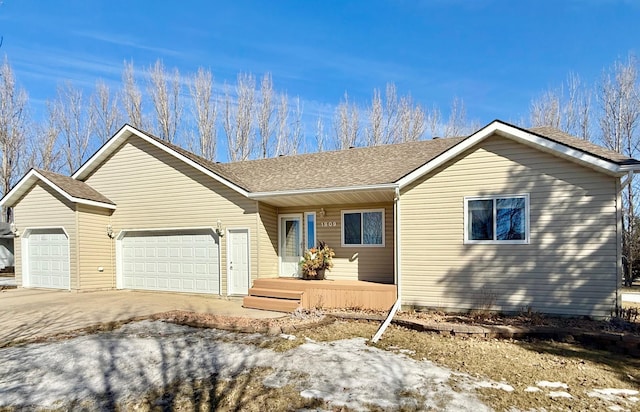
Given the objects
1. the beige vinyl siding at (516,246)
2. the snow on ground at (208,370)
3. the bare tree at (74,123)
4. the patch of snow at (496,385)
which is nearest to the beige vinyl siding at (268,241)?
the beige vinyl siding at (516,246)

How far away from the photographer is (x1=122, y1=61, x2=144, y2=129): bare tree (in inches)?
992

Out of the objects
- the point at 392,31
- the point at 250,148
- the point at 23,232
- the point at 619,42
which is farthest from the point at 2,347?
the point at 619,42

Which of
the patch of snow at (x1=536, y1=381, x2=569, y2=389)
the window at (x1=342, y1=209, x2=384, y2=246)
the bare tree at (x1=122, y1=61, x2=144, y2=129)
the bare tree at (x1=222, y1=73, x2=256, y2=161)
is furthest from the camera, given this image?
the bare tree at (x1=222, y1=73, x2=256, y2=161)

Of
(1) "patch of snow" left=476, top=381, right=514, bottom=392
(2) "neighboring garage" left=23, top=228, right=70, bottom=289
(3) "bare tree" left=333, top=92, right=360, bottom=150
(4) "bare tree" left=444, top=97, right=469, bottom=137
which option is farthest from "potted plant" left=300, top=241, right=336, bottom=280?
(4) "bare tree" left=444, top=97, right=469, bottom=137

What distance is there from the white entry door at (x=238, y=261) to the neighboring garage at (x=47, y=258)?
5796 millimetres

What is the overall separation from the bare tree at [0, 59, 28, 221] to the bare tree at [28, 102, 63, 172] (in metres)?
1.14

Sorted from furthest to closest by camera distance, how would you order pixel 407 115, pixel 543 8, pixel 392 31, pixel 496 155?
pixel 407 115 → pixel 392 31 → pixel 543 8 → pixel 496 155

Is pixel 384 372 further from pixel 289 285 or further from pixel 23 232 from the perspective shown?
pixel 23 232

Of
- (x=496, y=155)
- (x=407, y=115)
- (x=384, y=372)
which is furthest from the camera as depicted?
(x=407, y=115)

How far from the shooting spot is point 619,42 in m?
15.9

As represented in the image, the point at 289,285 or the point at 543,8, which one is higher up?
the point at 543,8

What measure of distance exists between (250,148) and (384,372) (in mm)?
23150

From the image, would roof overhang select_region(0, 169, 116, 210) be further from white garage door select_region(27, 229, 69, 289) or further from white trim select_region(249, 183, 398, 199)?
white trim select_region(249, 183, 398, 199)

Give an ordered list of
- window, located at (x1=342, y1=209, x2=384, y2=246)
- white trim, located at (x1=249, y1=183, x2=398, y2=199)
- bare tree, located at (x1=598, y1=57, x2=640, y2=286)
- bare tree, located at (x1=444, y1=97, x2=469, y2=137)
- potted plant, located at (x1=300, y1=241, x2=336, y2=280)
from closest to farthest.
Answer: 1. white trim, located at (x1=249, y1=183, x2=398, y2=199)
2. potted plant, located at (x1=300, y1=241, x2=336, y2=280)
3. window, located at (x1=342, y1=209, x2=384, y2=246)
4. bare tree, located at (x1=598, y1=57, x2=640, y2=286)
5. bare tree, located at (x1=444, y1=97, x2=469, y2=137)
